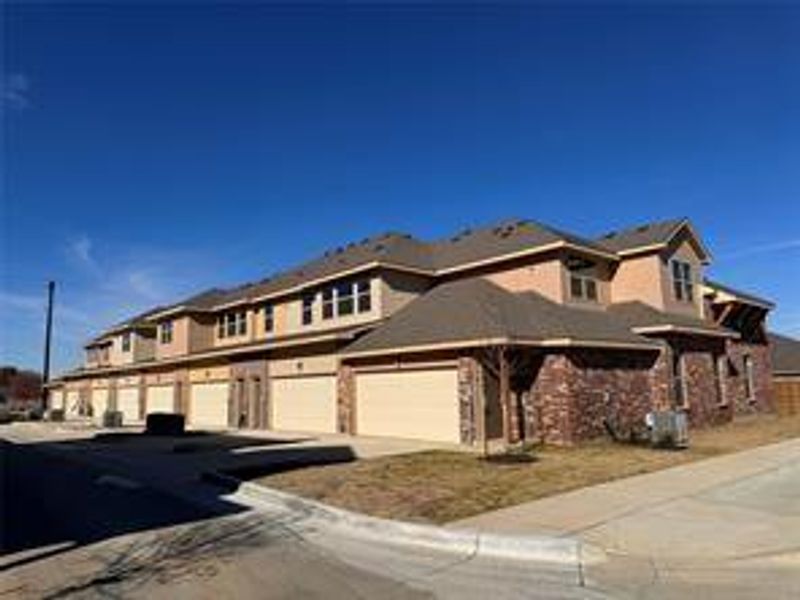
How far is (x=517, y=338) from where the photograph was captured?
18562 millimetres

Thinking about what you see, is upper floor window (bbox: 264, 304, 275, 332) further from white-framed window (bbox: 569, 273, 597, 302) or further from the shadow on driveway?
white-framed window (bbox: 569, 273, 597, 302)

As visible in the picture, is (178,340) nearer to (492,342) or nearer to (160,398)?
(160,398)

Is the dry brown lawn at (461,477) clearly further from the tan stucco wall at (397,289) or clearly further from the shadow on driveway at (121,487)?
the tan stucco wall at (397,289)

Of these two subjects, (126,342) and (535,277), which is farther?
(126,342)

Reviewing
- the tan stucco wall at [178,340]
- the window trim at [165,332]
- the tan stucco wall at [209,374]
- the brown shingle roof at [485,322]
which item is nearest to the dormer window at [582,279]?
the brown shingle roof at [485,322]

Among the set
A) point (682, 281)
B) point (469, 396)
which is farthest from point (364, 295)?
point (682, 281)

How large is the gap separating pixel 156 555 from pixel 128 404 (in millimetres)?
40831

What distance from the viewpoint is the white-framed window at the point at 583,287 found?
24.7 m

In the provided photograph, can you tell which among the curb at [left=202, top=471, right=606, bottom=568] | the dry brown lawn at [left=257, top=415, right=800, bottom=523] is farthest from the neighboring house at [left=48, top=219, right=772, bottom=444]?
the curb at [left=202, top=471, right=606, bottom=568]

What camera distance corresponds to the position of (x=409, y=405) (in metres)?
21.9

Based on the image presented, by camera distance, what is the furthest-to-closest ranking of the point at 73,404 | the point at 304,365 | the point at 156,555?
the point at 73,404
the point at 304,365
the point at 156,555

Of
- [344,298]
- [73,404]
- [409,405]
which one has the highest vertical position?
[344,298]

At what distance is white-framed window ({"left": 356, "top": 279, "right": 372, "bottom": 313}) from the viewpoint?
89.8 feet

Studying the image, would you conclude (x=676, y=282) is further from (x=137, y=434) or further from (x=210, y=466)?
(x=137, y=434)
